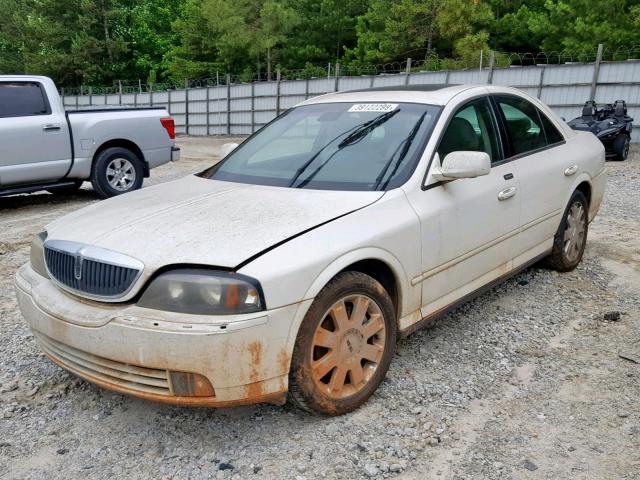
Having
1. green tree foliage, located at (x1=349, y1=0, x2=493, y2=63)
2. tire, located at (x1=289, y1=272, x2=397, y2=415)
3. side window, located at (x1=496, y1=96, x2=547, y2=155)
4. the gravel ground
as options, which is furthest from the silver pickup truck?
green tree foliage, located at (x1=349, y1=0, x2=493, y2=63)

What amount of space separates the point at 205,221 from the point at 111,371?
78 cm

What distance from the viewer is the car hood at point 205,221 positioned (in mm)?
2430

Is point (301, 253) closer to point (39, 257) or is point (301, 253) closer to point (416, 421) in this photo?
point (416, 421)

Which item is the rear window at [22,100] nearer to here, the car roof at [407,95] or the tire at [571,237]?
the car roof at [407,95]

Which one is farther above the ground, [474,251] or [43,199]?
[474,251]

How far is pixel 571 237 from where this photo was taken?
4.72 metres

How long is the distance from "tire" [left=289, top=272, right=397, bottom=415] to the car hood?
13.9 inches

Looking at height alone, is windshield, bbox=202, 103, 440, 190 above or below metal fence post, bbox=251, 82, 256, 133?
above

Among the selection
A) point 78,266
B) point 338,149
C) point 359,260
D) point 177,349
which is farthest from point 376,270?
point 78,266

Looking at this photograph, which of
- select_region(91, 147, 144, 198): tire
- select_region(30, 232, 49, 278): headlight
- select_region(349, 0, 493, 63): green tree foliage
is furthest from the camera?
select_region(349, 0, 493, 63): green tree foliage

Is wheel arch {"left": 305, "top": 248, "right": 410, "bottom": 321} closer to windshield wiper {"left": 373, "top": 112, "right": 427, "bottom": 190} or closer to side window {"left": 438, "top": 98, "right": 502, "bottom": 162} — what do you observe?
windshield wiper {"left": 373, "top": 112, "right": 427, "bottom": 190}

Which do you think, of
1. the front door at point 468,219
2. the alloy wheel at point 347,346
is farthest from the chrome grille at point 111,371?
the front door at point 468,219

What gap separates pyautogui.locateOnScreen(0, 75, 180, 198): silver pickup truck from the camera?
7691 mm

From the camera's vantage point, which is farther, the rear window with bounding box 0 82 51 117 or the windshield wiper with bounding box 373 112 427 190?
the rear window with bounding box 0 82 51 117
